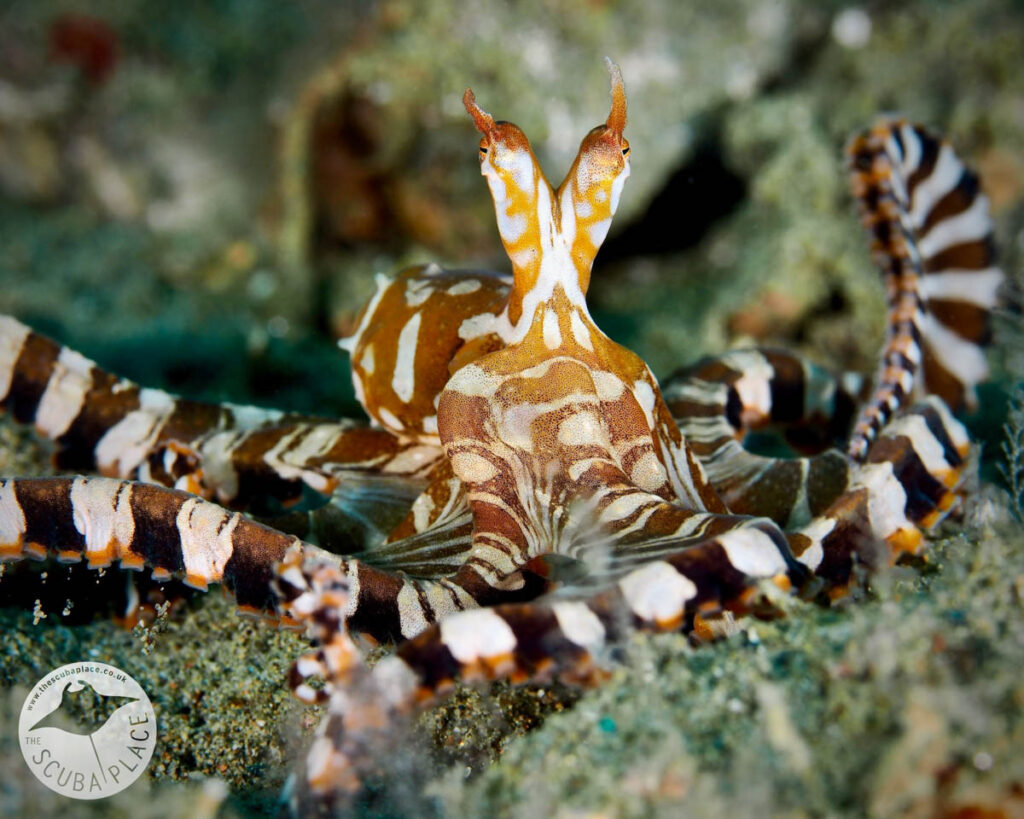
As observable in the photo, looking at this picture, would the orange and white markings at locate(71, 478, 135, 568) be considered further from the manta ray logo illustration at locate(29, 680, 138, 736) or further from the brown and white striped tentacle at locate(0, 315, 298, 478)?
the brown and white striped tentacle at locate(0, 315, 298, 478)

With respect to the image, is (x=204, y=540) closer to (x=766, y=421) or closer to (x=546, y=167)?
(x=766, y=421)

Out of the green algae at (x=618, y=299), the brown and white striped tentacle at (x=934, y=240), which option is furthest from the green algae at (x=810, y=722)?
the brown and white striped tentacle at (x=934, y=240)

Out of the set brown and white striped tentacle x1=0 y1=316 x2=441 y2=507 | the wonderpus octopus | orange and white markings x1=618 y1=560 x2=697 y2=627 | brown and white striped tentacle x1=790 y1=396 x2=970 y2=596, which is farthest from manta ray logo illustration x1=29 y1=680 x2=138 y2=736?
brown and white striped tentacle x1=790 y1=396 x2=970 y2=596

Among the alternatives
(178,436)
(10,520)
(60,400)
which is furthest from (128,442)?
(10,520)

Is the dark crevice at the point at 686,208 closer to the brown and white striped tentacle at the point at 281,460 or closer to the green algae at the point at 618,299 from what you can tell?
the green algae at the point at 618,299

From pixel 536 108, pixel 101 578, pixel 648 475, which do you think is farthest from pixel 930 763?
pixel 536 108

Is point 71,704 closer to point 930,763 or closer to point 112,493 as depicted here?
point 112,493
